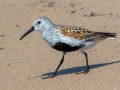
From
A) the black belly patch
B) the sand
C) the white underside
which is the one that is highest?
the white underside

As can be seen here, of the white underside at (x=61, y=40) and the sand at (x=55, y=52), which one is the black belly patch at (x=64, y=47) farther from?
the sand at (x=55, y=52)

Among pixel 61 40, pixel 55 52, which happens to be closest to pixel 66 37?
pixel 61 40

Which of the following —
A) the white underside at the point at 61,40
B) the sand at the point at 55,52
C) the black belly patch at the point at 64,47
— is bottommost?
the sand at the point at 55,52

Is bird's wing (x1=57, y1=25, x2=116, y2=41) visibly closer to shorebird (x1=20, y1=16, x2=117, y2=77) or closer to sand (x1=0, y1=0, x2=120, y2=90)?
shorebird (x1=20, y1=16, x2=117, y2=77)

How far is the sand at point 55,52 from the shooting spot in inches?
369

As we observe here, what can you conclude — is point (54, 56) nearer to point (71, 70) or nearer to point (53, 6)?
point (71, 70)

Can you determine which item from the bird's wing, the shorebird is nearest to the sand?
the shorebird

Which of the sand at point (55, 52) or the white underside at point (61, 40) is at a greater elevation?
the white underside at point (61, 40)

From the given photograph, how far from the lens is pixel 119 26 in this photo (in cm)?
1280

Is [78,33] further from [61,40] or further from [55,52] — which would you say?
[55,52]

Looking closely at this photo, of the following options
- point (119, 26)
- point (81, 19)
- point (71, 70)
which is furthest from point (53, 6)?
point (71, 70)

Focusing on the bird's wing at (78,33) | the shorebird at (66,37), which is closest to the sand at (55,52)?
the shorebird at (66,37)

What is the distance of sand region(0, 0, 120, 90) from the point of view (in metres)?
9.37

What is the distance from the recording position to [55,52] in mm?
11398
